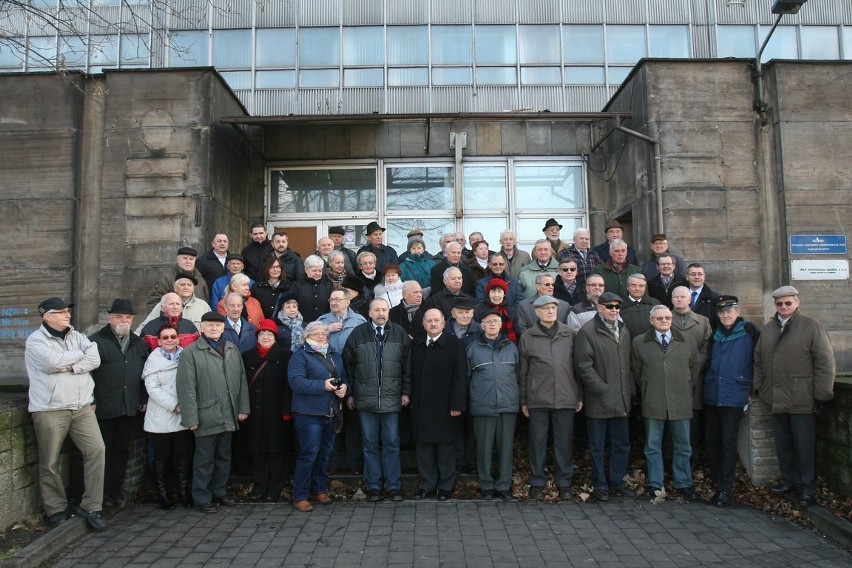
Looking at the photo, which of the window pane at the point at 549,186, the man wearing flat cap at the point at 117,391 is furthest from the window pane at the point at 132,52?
the man wearing flat cap at the point at 117,391

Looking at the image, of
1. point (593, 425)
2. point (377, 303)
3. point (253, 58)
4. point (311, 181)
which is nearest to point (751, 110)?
point (593, 425)

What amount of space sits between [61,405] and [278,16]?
48.4 feet

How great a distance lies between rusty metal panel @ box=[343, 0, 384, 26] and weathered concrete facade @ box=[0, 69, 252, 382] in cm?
859

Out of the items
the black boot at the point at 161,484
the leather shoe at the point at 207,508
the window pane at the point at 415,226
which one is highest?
the window pane at the point at 415,226

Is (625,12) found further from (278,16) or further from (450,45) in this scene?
(278,16)

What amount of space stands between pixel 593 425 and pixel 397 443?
6.46 feet

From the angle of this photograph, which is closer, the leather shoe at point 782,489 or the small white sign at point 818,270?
the leather shoe at point 782,489

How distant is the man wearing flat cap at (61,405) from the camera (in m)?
5.50

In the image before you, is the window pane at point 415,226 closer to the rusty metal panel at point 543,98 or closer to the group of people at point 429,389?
the rusty metal panel at point 543,98

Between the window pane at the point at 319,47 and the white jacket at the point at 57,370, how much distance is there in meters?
13.5

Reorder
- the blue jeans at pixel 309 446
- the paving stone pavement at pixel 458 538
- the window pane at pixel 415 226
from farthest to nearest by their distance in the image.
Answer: the window pane at pixel 415 226 < the blue jeans at pixel 309 446 < the paving stone pavement at pixel 458 538

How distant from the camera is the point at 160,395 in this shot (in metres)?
6.09

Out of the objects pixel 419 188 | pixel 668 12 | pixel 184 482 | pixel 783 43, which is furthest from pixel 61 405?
pixel 783 43

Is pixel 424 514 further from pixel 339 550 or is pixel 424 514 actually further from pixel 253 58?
pixel 253 58
